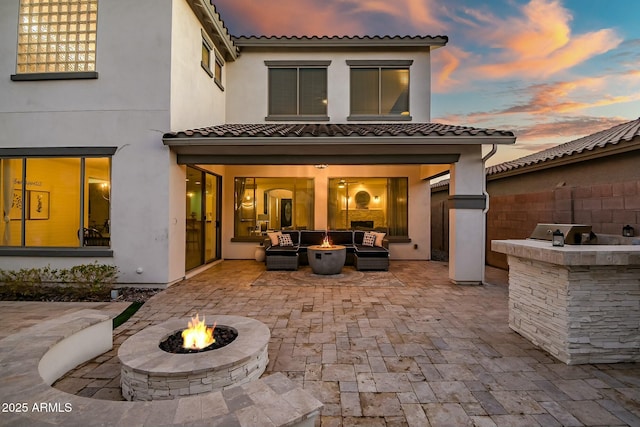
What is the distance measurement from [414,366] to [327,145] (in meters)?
5.02

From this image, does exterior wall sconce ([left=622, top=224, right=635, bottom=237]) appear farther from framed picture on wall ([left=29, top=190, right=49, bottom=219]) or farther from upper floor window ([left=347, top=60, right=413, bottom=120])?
framed picture on wall ([left=29, top=190, right=49, bottom=219])

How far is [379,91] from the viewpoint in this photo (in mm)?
10273

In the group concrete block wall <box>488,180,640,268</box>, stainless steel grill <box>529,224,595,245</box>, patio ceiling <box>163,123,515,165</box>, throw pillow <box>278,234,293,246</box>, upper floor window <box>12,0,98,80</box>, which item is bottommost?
throw pillow <box>278,234,293,246</box>

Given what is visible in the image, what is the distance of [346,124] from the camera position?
10.1 m

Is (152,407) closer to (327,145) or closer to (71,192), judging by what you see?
(327,145)

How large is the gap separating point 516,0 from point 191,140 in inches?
408

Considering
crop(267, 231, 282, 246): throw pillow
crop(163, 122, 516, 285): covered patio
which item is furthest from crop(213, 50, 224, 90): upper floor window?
crop(267, 231, 282, 246): throw pillow

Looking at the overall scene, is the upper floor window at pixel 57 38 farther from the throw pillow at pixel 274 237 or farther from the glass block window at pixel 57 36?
the throw pillow at pixel 274 237

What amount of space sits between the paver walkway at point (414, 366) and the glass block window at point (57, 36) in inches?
230

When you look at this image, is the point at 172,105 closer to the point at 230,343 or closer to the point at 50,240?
the point at 50,240

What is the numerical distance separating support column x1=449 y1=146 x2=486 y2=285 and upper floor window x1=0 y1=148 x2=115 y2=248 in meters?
7.98

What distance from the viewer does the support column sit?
7.14m

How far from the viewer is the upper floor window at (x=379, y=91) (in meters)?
10.3

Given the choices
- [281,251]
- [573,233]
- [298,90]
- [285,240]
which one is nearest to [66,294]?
[281,251]
